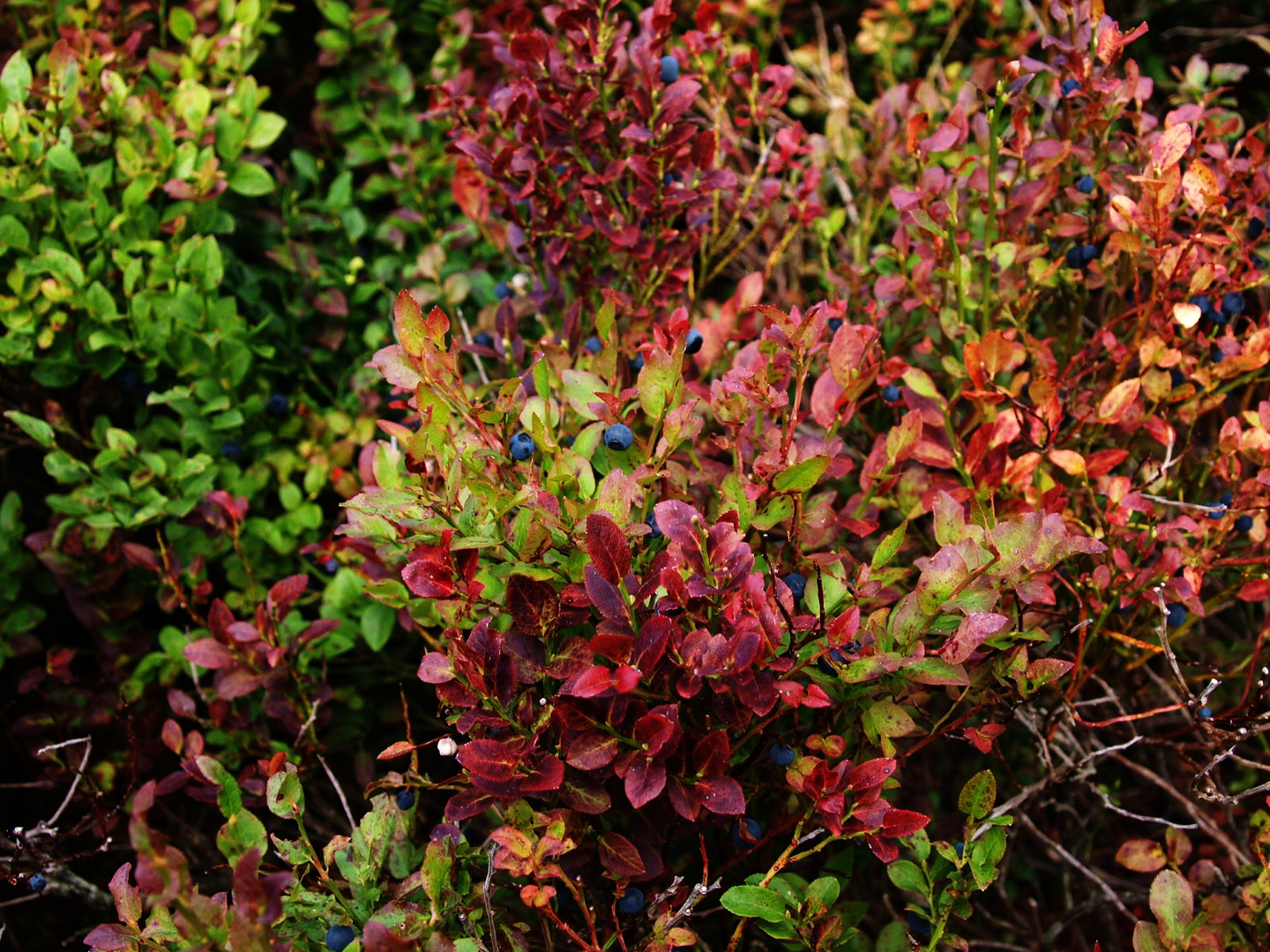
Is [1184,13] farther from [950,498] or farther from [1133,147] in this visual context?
[950,498]

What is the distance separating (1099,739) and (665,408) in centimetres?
111

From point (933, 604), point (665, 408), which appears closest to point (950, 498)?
point (933, 604)

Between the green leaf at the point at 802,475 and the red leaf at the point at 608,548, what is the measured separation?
208 mm

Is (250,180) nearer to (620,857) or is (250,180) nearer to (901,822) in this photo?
(620,857)

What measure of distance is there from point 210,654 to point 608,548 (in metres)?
0.81

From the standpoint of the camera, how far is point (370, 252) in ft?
7.43

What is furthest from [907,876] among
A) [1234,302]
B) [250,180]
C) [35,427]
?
[250,180]

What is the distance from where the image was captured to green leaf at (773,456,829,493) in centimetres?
111

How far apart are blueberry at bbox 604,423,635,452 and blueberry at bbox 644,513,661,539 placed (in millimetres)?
96

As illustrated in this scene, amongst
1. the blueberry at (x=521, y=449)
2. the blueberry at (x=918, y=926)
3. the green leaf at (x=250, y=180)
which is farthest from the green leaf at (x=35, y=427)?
the blueberry at (x=918, y=926)

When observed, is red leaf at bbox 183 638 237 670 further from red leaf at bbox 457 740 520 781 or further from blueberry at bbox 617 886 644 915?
blueberry at bbox 617 886 644 915

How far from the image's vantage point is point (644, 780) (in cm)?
105

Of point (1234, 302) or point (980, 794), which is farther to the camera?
point (1234, 302)

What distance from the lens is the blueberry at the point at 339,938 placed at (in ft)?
3.60
